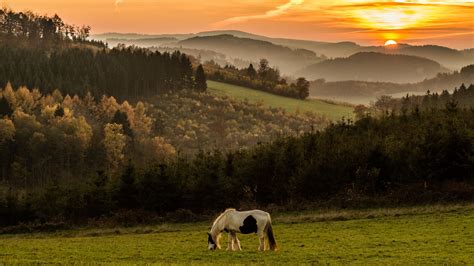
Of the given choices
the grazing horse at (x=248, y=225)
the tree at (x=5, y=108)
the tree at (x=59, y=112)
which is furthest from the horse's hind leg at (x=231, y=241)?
the tree at (x=5, y=108)

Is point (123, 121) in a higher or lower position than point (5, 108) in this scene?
lower

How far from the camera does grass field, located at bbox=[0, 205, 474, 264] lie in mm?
25906

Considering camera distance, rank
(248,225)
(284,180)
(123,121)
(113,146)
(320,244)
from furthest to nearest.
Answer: (123,121) → (113,146) → (284,180) → (320,244) → (248,225)

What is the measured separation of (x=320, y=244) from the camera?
3095cm

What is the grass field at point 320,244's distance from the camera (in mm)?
25906

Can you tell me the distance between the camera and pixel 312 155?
5900cm

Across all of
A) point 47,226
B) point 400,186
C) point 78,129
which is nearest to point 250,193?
point 400,186

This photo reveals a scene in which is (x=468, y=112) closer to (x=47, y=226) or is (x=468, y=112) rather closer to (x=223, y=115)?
(x=47, y=226)

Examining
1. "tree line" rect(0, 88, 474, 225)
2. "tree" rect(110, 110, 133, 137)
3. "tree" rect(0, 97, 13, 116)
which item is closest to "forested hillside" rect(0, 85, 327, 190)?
"tree" rect(0, 97, 13, 116)

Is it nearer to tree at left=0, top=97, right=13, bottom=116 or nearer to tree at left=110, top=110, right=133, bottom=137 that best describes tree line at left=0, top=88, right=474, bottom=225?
tree at left=0, top=97, right=13, bottom=116

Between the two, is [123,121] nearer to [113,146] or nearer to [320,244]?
[113,146]

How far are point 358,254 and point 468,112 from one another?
156 ft

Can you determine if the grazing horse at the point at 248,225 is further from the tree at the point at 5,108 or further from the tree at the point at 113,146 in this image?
the tree at the point at 5,108

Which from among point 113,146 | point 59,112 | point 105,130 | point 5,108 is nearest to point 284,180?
point 113,146
